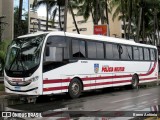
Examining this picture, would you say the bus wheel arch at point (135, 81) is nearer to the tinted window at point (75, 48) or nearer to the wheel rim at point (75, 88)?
the wheel rim at point (75, 88)

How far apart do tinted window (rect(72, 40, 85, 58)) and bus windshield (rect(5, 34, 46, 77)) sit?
2024 millimetres

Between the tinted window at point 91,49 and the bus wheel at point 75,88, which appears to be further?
the tinted window at point 91,49

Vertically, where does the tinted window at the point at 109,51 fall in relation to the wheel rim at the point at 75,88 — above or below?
above

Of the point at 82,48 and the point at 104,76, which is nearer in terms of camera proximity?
the point at 82,48

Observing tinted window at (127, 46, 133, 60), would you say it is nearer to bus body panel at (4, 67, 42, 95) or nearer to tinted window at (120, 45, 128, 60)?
tinted window at (120, 45, 128, 60)

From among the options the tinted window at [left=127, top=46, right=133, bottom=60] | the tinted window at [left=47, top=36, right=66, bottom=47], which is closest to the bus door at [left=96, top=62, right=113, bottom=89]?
the tinted window at [left=127, top=46, right=133, bottom=60]

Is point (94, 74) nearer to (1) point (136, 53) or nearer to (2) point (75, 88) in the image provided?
(2) point (75, 88)

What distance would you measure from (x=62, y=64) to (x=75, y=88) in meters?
1.54

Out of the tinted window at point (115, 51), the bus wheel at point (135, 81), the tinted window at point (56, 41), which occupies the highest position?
the tinted window at point (56, 41)

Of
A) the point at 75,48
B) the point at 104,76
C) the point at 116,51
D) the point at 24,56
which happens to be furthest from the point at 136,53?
the point at 24,56

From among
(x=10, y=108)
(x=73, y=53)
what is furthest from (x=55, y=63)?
(x=10, y=108)

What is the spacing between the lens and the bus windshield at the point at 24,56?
1492 centimetres

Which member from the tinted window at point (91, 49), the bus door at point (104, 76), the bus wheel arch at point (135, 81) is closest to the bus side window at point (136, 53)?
the bus wheel arch at point (135, 81)

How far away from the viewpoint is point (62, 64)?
52.7ft
